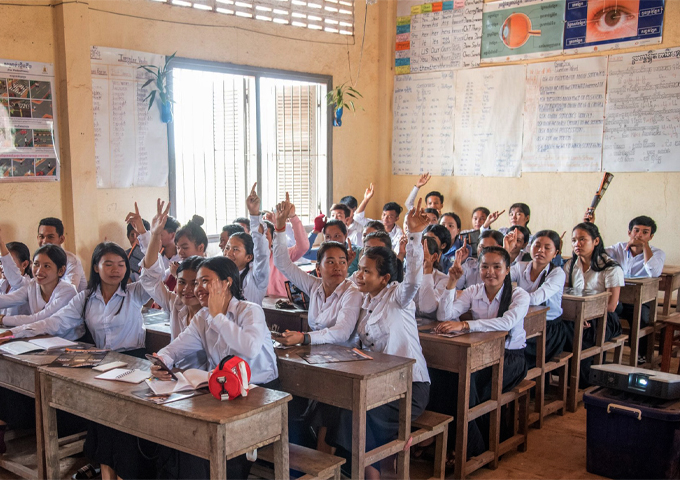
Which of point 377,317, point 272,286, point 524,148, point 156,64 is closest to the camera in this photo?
point 377,317

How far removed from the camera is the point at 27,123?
501cm

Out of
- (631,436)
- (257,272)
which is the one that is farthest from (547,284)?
(257,272)

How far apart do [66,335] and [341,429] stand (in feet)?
5.36

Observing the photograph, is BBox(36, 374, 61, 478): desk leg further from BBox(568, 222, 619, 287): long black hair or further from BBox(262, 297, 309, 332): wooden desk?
BBox(568, 222, 619, 287): long black hair

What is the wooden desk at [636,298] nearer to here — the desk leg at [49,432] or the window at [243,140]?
the window at [243,140]

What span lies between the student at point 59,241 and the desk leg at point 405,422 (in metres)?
2.60

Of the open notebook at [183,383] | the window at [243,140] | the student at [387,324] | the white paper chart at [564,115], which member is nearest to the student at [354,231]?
the window at [243,140]

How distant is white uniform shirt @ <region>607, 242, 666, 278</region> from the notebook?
419cm

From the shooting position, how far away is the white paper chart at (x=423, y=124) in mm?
7395

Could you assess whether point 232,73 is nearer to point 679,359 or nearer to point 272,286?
point 272,286

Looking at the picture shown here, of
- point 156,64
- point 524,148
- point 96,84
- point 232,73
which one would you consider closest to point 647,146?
point 524,148

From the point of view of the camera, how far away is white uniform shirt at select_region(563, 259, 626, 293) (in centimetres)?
459

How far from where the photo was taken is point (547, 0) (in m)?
6.47

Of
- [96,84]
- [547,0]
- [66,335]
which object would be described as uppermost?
[547,0]
